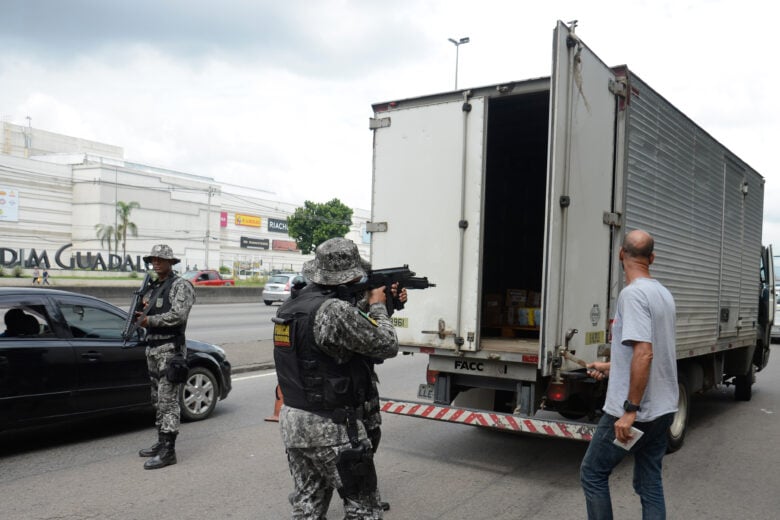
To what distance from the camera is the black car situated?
18.2 feet

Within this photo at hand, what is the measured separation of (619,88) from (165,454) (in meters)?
4.87

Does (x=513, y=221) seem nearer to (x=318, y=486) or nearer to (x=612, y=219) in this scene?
Result: (x=612, y=219)

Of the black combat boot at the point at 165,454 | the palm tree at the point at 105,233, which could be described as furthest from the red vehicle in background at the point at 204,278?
the palm tree at the point at 105,233

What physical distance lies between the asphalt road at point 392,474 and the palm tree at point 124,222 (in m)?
64.5

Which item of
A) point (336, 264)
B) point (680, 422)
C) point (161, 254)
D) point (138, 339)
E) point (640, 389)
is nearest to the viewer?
point (336, 264)

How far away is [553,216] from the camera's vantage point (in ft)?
15.8

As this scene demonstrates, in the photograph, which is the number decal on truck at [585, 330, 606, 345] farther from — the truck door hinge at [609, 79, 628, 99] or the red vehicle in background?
the red vehicle in background

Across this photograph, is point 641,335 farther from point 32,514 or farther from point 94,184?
point 94,184

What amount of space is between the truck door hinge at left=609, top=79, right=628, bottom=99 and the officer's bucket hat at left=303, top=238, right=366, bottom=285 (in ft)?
11.0

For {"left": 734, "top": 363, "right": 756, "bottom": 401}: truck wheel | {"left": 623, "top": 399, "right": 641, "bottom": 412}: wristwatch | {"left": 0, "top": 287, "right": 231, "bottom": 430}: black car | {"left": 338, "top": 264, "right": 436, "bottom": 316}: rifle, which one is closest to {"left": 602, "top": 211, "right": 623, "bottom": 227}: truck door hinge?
{"left": 338, "top": 264, "right": 436, "bottom": 316}: rifle

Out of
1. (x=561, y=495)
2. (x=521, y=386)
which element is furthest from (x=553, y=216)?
(x=561, y=495)

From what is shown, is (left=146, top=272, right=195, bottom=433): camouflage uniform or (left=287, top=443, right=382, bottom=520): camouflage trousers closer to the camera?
(left=287, top=443, right=382, bottom=520): camouflage trousers

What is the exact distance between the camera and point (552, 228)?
4.81 metres

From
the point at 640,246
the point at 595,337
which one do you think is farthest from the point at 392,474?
the point at 640,246
